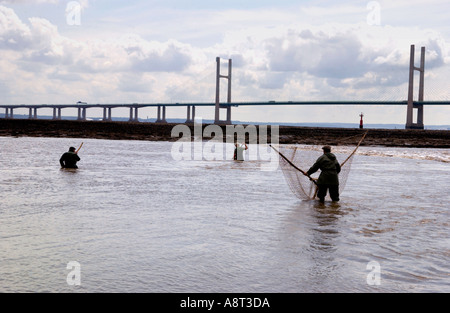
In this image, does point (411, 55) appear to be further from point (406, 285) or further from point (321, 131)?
point (406, 285)

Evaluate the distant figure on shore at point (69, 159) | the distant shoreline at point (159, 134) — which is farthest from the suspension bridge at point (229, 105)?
the distant figure on shore at point (69, 159)

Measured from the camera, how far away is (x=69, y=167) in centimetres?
2005

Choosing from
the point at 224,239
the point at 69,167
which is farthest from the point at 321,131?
the point at 224,239

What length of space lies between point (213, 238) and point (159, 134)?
166 ft

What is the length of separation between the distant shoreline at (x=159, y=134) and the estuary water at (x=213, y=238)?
38229 mm

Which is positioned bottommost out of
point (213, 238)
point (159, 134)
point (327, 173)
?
point (213, 238)

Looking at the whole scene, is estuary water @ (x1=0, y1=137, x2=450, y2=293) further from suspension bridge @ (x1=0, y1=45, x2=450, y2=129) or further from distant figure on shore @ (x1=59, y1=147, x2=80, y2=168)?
suspension bridge @ (x1=0, y1=45, x2=450, y2=129)

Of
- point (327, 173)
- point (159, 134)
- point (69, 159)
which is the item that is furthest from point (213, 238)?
point (159, 134)

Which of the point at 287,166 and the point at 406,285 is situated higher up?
the point at 287,166

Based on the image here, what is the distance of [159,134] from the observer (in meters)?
59.0

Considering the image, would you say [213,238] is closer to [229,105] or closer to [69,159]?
[69,159]

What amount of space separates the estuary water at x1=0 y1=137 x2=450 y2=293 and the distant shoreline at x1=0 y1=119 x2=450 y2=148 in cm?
3823
